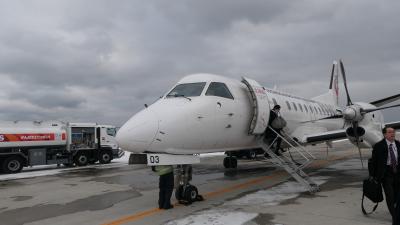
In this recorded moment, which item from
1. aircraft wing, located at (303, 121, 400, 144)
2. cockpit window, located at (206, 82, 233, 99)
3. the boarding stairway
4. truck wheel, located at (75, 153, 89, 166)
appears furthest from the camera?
truck wheel, located at (75, 153, 89, 166)

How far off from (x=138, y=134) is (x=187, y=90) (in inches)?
Result: 94.2

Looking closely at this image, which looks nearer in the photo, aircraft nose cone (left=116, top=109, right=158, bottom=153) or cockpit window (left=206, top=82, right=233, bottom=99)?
aircraft nose cone (left=116, top=109, right=158, bottom=153)

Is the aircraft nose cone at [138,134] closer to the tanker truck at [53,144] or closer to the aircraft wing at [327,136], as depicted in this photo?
the aircraft wing at [327,136]

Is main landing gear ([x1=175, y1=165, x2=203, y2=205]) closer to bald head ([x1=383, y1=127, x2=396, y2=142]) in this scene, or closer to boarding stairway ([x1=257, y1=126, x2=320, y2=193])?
boarding stairway ([x1=257, y1=126, x2=320, y2=193])

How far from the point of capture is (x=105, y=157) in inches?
958

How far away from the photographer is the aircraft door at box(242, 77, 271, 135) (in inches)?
437

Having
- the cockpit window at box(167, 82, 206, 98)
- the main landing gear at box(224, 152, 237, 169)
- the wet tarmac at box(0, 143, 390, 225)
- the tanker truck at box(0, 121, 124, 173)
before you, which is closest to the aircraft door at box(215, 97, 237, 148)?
the cockpit window at box(167, 82, 206, 98)

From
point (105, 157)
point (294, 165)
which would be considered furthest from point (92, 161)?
point (294, 165)

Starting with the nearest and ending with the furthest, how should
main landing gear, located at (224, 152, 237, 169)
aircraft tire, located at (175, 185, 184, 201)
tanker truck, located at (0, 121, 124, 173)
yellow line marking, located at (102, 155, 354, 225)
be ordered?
1. yellow line marking, located at (102, 155, 354, 225)
2. aircraft tire, located at (175, 185, 184, 201)
3. main landing gear, located at (224, 152, 237, 169)
4. tanker truck, located at (0, 121, 124, 173)

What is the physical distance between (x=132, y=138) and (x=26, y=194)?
18.4 feet

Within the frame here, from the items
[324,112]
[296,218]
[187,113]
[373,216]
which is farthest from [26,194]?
[324,112]

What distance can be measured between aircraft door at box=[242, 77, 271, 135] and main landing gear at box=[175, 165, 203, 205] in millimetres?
2786

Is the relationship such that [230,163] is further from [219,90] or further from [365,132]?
[219,90]

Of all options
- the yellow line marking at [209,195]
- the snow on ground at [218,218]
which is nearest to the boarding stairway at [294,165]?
the yellow line marking at [209,195]
